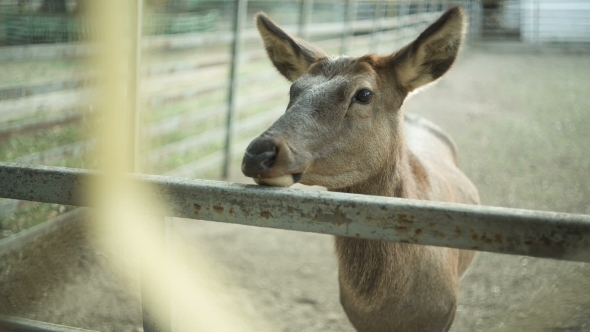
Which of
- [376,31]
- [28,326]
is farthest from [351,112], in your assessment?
[376,31]

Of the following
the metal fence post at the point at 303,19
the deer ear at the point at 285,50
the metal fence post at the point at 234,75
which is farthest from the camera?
the metal fence post at the point at 303,19

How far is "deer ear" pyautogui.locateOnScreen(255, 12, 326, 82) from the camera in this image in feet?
10.5

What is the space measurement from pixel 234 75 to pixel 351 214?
518cm

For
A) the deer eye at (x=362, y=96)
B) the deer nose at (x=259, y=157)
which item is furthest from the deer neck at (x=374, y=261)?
the deer nose at (x=259, y=157)

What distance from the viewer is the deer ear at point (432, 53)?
102 inches

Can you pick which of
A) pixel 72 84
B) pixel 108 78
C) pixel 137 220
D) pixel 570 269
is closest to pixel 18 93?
pixel 72 84

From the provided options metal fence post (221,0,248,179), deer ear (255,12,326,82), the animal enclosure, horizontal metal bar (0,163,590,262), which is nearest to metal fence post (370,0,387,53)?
the animal enclosure

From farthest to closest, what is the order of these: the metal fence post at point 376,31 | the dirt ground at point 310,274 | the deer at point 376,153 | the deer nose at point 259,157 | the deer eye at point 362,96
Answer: the metal fence post at point 376,31
the dirt ground at point 310,274
the deer eye at point 362,96
the deer at point 376,153
the deer nose at point 259,157

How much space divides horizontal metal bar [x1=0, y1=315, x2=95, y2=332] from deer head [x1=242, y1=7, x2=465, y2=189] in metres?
1.01

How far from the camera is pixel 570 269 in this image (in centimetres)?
409

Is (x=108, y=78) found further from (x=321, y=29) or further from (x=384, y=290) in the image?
(x=321, y=29)

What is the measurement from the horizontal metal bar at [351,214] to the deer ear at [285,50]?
155 centimetres

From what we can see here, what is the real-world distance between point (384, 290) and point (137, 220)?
4.51 feet

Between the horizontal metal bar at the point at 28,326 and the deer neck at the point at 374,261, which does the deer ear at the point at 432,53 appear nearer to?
the deer neck at the point at 374,261
